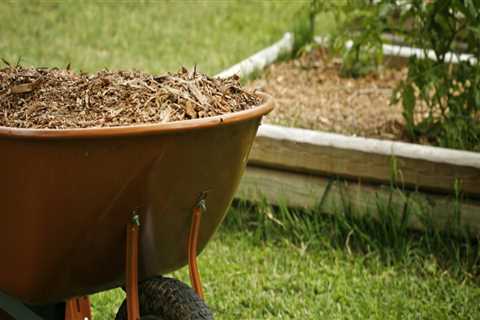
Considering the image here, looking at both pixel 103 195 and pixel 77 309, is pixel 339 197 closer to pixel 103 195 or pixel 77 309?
pixel 77 309

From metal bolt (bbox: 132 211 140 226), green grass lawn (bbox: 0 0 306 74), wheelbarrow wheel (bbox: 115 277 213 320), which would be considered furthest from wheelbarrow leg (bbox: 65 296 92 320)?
green grass lawn (bbox: 0 0 306 74)

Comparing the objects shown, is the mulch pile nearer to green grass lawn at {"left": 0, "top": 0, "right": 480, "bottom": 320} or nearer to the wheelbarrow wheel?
the wheelbarrow wheel

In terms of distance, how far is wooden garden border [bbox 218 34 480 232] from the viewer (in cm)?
309

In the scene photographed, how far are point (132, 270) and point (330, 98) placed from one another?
263 centimetres

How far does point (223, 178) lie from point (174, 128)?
11.6 inches

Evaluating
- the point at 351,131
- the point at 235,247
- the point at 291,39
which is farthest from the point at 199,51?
the point at 235,247

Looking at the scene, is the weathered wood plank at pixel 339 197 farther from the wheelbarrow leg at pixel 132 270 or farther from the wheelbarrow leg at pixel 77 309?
the wheelbarrow leg at pixel 132 270

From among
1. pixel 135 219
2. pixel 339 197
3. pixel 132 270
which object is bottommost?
pixel 339 197

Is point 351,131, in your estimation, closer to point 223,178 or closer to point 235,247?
point 235,247

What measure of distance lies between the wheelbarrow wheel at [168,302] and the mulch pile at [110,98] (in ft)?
1.48

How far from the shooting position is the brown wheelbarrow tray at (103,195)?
1730 mm

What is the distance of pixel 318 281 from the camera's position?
299 centimetres

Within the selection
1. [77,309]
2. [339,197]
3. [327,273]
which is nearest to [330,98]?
[339,197]

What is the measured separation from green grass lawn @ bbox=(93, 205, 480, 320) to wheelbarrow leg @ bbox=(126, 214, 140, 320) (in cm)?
88
